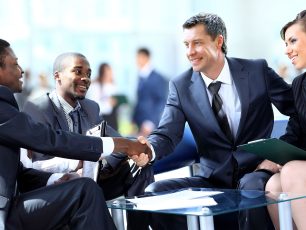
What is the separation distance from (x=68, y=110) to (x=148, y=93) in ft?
19.0

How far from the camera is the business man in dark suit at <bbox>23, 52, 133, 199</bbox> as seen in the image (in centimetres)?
316

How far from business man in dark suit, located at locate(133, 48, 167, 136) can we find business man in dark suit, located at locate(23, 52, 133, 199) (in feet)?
17.9

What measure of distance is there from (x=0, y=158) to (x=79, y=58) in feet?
3.83

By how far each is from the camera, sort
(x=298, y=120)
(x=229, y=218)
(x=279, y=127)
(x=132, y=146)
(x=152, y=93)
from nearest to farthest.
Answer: (x=132, y=146), (x=229, y=218), (x=298, y=120), (x=279, y=127), (x=152, y=93)

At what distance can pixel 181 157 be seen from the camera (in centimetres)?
346

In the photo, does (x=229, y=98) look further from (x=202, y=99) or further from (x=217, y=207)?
(x=217, y=207)

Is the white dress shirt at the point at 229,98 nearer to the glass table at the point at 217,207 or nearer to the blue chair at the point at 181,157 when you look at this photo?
the blue chair at the point at 181,157

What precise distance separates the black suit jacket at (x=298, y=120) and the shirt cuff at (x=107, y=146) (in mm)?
906

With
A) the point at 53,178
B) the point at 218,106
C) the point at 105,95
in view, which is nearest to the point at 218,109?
the point at 218,106

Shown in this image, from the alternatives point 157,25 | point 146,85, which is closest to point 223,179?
point 146,85

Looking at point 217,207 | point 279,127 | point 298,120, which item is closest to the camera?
point 217,207

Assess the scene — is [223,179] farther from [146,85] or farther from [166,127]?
[146,85]

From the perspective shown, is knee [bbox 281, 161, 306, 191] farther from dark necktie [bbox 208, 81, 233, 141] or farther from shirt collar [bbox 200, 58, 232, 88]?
shirt collar [bbox 200, 58, 232, 88]

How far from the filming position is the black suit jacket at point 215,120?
3.20 metres
